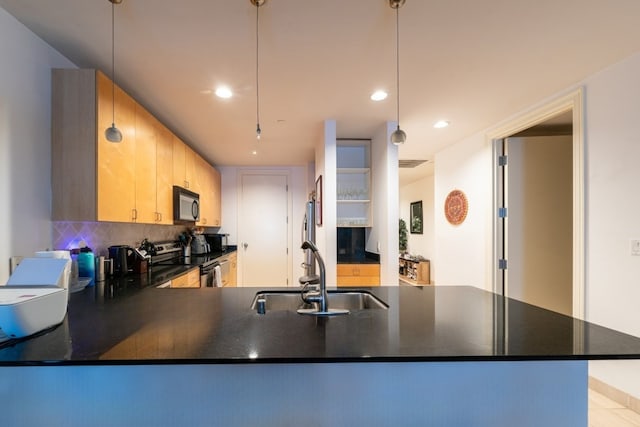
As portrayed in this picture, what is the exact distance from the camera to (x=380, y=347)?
0.86 meters

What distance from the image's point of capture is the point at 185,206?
3113mm

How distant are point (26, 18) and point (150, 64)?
57 centimetres

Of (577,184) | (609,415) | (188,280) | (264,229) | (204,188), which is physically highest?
(204,188)

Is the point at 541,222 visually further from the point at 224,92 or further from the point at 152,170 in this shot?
the point at 152,170

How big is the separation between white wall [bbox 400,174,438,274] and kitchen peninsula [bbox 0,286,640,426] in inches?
211

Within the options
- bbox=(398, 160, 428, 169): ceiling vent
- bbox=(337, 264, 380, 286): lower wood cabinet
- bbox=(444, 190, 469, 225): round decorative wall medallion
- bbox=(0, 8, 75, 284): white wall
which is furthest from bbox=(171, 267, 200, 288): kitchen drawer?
bbox=(398, 160, 428, 169): ceiling vent

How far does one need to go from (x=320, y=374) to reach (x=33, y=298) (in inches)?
39.9

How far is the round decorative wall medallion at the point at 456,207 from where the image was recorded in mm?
3504

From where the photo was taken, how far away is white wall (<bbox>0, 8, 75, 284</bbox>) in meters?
1.43

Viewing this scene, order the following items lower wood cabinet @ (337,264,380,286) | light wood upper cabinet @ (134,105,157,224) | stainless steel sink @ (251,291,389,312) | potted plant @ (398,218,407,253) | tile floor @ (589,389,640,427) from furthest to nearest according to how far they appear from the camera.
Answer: potted plant @ (398,218,407,253)
lower wood cabinet @ (337,264,380,286)
light wood upper cabinet @ (134,105,157,224)
tile floor @ (589,389,640,427)
stainless steel sink @ (251,291,389,312)

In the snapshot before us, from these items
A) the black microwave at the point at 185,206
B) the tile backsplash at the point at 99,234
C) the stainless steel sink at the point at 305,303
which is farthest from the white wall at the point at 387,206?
the tile backsplash at the point at 99,234

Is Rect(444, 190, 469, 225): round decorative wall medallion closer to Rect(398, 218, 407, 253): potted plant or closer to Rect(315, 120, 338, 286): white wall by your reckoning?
Rect(315, 120, 338, 286): white wall

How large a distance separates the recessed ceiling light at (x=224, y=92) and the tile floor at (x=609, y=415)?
3384 millimetres

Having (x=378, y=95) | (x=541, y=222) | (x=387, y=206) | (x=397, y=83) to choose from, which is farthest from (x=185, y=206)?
(x=541, y=222)
